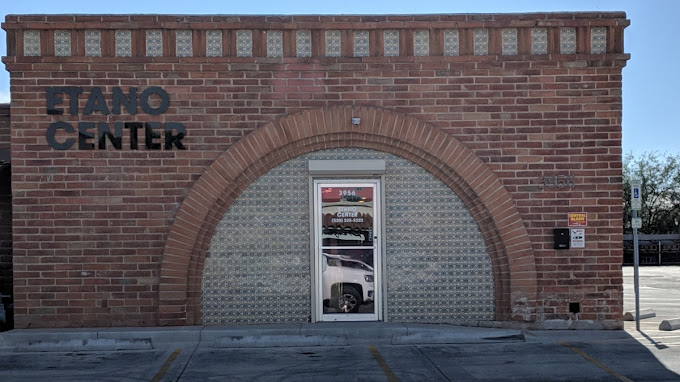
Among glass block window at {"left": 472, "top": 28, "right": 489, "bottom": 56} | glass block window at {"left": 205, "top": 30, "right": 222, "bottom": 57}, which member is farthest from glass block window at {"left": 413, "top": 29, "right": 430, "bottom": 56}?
glass block window at {"left": 205, "top": 30, "right": 222, "bottom": 57}

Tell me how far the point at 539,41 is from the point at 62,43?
7.23 metres

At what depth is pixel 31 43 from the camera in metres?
11.6

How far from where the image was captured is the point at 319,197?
39.2 ft

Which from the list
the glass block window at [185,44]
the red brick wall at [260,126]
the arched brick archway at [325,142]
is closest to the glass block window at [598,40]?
the red brick wall at [260,126]

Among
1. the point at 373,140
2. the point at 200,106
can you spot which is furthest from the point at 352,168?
the point at 200,106

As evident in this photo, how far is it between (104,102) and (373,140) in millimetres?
4094

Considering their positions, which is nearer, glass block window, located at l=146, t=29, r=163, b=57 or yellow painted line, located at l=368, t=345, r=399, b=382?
yellow painted line, located at l=368, t=345, r=399, b=382

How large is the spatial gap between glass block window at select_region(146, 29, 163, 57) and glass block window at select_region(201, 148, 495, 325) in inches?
96.9

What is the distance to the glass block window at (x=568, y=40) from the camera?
11.8 m

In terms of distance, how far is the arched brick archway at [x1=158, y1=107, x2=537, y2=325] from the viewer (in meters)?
11.5

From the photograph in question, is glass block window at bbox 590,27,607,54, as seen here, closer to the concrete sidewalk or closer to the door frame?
the door frame

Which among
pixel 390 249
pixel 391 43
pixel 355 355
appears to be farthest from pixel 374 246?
pixel 391 43

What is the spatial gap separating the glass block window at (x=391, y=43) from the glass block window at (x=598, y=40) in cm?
298

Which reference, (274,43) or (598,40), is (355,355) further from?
(598,40)
